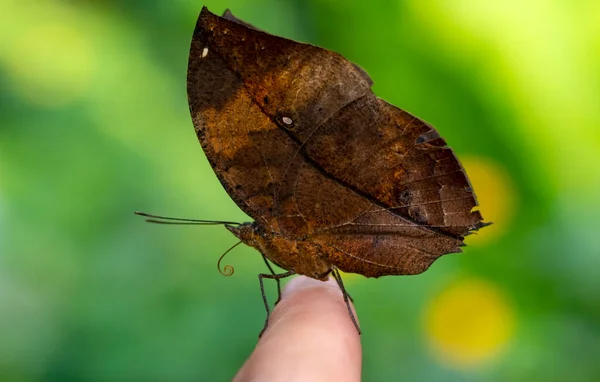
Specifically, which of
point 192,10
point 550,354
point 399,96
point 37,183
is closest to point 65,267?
point 37,183

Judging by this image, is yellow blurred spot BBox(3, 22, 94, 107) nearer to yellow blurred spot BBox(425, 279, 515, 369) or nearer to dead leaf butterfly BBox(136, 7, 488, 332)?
dead leaf butterfly BBox(136, 7, 488, 332)

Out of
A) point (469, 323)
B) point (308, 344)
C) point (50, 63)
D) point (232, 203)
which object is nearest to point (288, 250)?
point (308, 344)

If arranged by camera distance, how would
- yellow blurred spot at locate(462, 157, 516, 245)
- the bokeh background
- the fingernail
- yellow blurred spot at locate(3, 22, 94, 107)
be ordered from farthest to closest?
yellow blurred spot at locate(3, 22, 94, 107)
yellow blurred spot at locate(462, 157, 516, 245)
the bokeh background
the fingernail

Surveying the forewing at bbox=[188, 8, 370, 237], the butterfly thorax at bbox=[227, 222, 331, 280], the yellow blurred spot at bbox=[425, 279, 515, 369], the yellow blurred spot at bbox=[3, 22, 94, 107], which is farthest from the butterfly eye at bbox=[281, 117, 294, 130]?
the yellow blurred spot at bbox=[3, 22, 94, 107]

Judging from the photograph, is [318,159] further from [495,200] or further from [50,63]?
[50,63]

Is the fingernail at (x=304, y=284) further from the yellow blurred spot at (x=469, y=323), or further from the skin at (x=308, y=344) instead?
the yellow blurred spot at (x=469, y=323)
